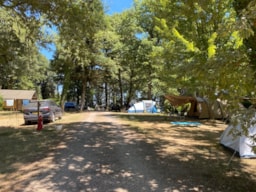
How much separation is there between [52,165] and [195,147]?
15.1 feet

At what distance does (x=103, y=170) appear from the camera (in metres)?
5.91

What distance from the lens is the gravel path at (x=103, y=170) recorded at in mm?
4923

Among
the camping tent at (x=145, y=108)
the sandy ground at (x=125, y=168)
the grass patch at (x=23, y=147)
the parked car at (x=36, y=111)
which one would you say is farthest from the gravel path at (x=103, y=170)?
the camping tent at (x=145, y=108)

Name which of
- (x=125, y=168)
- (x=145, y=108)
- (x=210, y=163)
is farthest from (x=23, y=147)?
(x=145, y=108)

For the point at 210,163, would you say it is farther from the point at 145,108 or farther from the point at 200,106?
the point at 145,108

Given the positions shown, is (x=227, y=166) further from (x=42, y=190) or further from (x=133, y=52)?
(x=133, y=52)

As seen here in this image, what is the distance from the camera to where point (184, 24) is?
15.3m

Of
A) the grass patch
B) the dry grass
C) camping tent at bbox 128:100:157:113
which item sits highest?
camping tent at bbox 128:100:157:113

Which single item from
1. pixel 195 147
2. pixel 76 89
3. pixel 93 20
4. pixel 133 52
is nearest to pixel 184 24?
pixel 93 20

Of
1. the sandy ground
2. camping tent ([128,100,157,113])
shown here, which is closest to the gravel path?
the sandy ground

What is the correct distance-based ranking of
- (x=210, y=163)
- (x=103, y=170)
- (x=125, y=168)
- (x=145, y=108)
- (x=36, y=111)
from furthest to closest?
(x=145, y=108) → (x=36, y=111) → (x=210, y=163) → (x=125, y=168) → (x=103, y=170)

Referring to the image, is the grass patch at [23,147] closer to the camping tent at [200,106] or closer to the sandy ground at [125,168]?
the sandy ground at [125,168]

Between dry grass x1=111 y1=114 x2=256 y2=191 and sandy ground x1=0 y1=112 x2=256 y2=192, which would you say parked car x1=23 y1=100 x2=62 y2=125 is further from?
dry grass x1=111 y1=114 x2=256 y2=191

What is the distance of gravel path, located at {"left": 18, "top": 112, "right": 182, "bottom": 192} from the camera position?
4.92 meters
